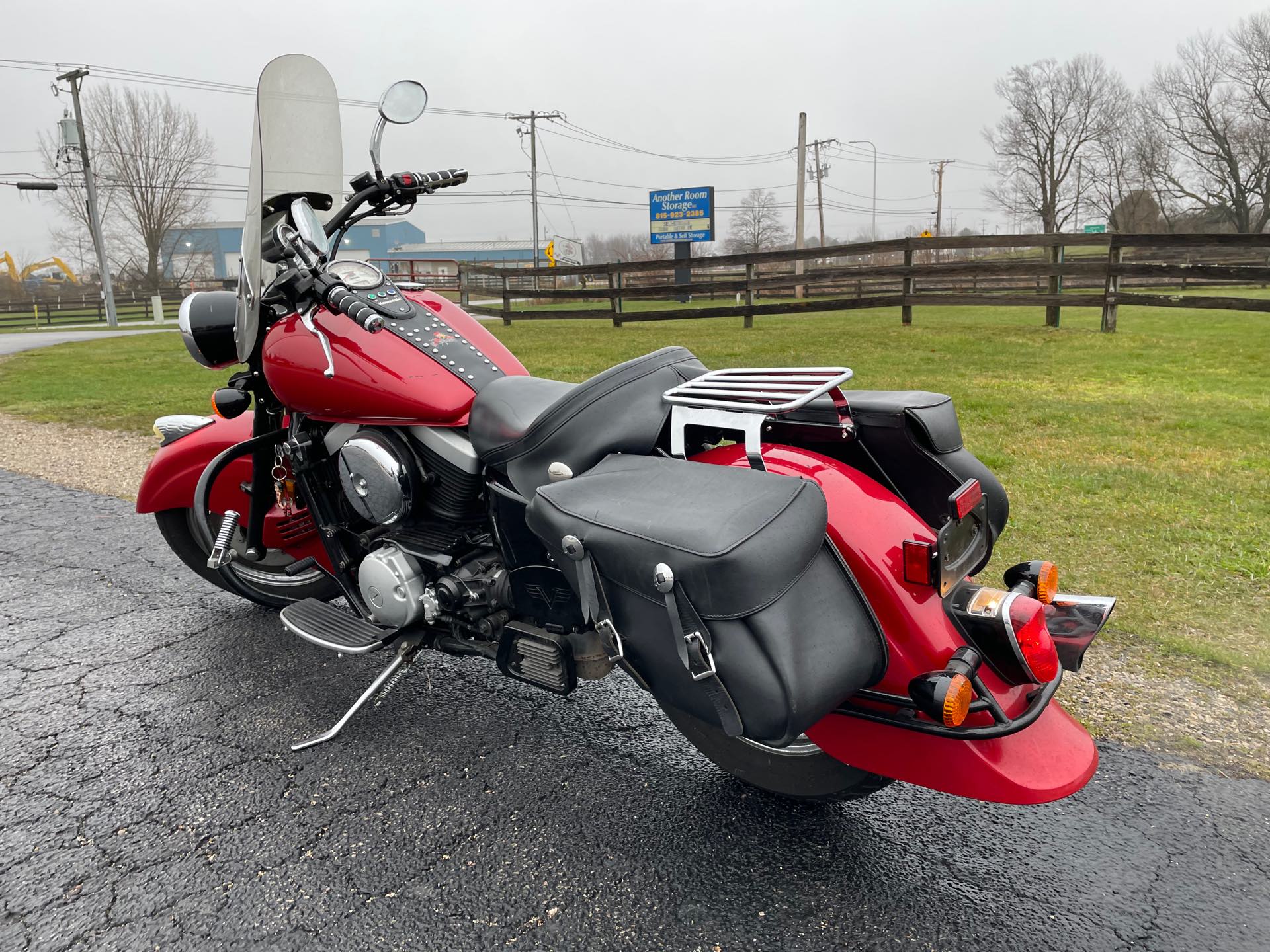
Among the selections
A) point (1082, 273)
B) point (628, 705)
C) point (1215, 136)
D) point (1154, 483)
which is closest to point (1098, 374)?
point (1082, 273)

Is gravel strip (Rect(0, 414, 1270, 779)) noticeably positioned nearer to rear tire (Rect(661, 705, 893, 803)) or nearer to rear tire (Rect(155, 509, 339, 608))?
rear tire (Rect(661, 705, 893, 803))

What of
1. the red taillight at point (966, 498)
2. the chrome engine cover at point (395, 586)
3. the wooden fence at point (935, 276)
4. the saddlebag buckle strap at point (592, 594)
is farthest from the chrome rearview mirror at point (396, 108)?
the wooden fence at point (935, 276)

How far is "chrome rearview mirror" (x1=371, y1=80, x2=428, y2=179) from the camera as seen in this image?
257cm

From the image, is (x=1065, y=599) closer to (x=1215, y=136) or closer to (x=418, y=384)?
(x=418, y=384)

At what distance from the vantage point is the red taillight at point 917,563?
1688 mm

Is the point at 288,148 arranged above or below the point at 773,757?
above

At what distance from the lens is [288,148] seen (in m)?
2.63

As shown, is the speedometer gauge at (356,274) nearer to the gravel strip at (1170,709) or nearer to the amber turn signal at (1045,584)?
the amber turn signal at (1045,584)

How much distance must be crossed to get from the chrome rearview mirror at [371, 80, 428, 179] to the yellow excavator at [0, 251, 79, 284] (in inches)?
2218

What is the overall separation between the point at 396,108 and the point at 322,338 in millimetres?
760

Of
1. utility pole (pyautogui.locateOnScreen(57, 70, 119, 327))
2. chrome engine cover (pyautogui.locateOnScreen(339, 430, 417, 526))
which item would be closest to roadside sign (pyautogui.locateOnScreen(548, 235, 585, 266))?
utility pole (pyautogui.locateOnScreen(57, 70, 119, 327))

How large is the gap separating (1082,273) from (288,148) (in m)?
11.0

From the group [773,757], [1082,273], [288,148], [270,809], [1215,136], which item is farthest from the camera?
[1215,136]

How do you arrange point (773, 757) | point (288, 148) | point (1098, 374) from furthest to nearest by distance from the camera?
point (1098, 374)
point (288, 148)
point (773, 757)
